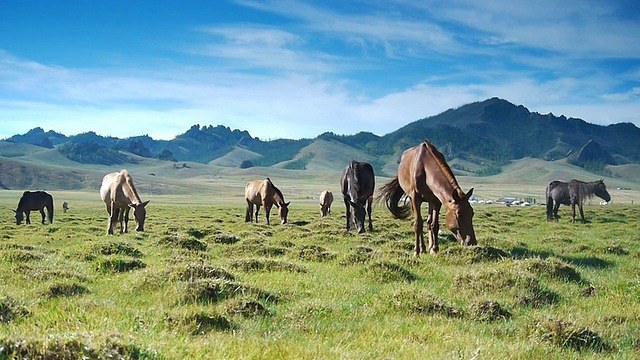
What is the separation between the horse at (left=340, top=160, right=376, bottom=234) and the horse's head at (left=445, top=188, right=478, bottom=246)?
876cm

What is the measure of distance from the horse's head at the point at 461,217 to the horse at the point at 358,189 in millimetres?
8755

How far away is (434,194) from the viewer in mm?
14312

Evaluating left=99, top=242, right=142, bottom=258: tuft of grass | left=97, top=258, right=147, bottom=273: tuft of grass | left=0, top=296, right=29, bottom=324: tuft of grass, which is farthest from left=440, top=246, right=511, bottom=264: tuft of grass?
left=0, top=296, right=29, bottom=324: tuft of grass

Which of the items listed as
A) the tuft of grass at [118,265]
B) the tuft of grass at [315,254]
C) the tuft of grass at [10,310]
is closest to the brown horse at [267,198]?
the tuft of grass at [315,254]

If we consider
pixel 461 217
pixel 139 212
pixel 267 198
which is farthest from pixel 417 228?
pixel 267 198

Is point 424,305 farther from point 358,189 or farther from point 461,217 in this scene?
point 358,189

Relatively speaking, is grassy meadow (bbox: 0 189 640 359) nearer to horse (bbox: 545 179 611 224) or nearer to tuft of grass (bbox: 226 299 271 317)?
tuft of grass (bbox: 226 299 271 317)

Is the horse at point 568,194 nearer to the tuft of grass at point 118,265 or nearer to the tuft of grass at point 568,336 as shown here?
Answer: the tuft of grass at point 118,265

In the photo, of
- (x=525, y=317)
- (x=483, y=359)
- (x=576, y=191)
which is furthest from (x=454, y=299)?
(x=576, y=191)

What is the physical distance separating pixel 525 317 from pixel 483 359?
2.72 m

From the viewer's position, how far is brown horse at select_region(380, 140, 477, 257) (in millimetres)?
13125

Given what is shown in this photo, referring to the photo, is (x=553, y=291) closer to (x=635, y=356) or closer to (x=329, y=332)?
(x=635, y=356)

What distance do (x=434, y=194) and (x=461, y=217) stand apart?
141cm

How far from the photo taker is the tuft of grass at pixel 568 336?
6363 mm
